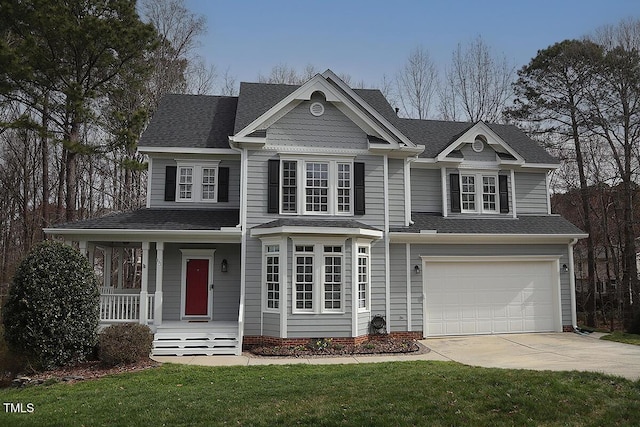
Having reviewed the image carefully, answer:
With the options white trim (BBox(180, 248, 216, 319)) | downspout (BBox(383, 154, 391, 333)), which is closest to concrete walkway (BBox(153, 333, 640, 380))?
downspout (BBox(383, 154, 391, 333))

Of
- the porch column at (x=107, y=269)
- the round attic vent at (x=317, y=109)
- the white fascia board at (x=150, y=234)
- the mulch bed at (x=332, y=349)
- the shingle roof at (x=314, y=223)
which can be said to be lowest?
the mulch bed at (x=332, y=349)

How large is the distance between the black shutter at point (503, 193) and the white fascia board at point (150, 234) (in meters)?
9.09

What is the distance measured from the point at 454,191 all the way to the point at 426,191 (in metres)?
0.94

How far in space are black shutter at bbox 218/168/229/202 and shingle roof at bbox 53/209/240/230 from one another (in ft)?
1.40

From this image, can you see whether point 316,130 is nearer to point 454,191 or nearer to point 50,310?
point 454,191

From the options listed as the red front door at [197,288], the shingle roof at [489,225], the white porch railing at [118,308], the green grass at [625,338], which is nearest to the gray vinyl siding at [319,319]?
the shingle roof at [489,225]

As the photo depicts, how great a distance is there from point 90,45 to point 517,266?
58.3 ft

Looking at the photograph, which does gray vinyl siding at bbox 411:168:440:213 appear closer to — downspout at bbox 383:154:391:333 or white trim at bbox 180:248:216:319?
downspout at bbox 383:154:391:333

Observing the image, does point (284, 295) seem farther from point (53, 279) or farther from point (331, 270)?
point (53, 279)

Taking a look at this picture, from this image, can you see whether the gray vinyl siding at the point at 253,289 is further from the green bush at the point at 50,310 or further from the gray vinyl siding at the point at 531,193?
the gray vinyl siding at the point at 531,193

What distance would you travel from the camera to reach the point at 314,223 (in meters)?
14.2

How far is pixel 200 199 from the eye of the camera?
15.9 m

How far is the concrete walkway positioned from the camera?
34.1ft

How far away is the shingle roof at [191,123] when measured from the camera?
52.2 ft
